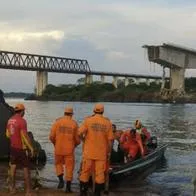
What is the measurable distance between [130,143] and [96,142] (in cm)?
551

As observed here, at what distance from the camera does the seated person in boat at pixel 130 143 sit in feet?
55.4

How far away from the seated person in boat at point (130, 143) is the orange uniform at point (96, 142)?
5.27 m

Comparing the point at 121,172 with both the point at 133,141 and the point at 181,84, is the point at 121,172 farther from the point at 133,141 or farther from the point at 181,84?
the point at 181,84

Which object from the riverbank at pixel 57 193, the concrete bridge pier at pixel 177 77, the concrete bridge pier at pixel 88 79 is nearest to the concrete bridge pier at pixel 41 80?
the concrete bridge pier at pixel 88 79

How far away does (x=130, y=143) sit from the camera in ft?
55.5

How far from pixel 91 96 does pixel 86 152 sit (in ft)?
553

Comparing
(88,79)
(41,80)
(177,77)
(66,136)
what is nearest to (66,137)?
(66,136)

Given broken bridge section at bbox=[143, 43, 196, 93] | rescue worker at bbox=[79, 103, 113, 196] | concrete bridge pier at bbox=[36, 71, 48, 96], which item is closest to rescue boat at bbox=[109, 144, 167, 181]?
rescue worker at bbox=[79, 103, 113, 196]

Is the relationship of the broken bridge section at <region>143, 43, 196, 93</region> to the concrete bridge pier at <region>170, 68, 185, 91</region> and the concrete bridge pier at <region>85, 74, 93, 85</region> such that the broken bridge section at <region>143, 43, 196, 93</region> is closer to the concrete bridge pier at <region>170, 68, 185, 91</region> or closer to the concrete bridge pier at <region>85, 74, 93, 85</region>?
the concrete bridge pier at <region>170, 68, 185, 91</region>

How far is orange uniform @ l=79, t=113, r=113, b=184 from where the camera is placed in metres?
11.5

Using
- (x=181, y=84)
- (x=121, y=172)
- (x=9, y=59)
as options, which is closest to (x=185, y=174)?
(x=121, y=172)

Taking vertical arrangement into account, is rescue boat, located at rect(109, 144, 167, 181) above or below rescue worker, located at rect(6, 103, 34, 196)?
below

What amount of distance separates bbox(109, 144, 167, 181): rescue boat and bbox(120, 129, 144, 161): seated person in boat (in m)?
0.30

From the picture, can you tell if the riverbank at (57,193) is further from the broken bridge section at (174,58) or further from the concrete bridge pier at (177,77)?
the concrete bridge pier at (177,77)
